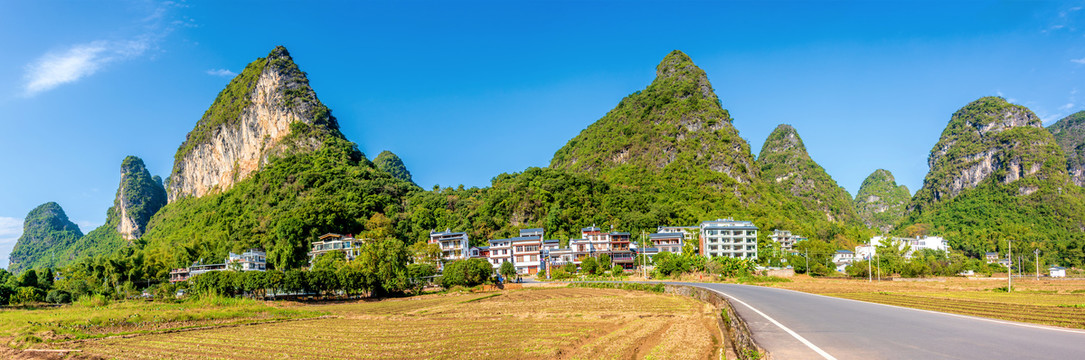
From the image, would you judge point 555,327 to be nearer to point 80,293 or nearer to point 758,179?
point 80,293

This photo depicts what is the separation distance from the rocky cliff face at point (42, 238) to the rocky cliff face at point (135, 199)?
1870 cm

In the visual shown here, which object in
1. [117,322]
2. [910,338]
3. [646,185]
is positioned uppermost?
[646,185]

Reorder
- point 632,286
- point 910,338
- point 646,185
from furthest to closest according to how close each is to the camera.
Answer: point 646,185 < point 632,286 < point 910,338

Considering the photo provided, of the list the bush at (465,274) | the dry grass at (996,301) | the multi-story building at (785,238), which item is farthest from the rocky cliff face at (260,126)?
the dry grass at (996,301)

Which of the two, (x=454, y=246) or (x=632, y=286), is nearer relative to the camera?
(x=632, y=286)

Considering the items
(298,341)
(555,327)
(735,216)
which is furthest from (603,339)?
(735,216)

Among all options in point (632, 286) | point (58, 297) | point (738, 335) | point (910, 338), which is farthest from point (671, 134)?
point (910, 338)

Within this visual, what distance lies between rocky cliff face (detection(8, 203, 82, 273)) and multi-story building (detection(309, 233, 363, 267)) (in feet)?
432

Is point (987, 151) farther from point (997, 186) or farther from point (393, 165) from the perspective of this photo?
point (393, 165)

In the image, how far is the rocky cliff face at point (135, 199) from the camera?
14462cm

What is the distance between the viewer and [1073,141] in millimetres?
162750

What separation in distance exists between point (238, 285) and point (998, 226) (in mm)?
140910

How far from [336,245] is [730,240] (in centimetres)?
5385

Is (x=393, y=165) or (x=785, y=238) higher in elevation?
(x=393, y=165)
